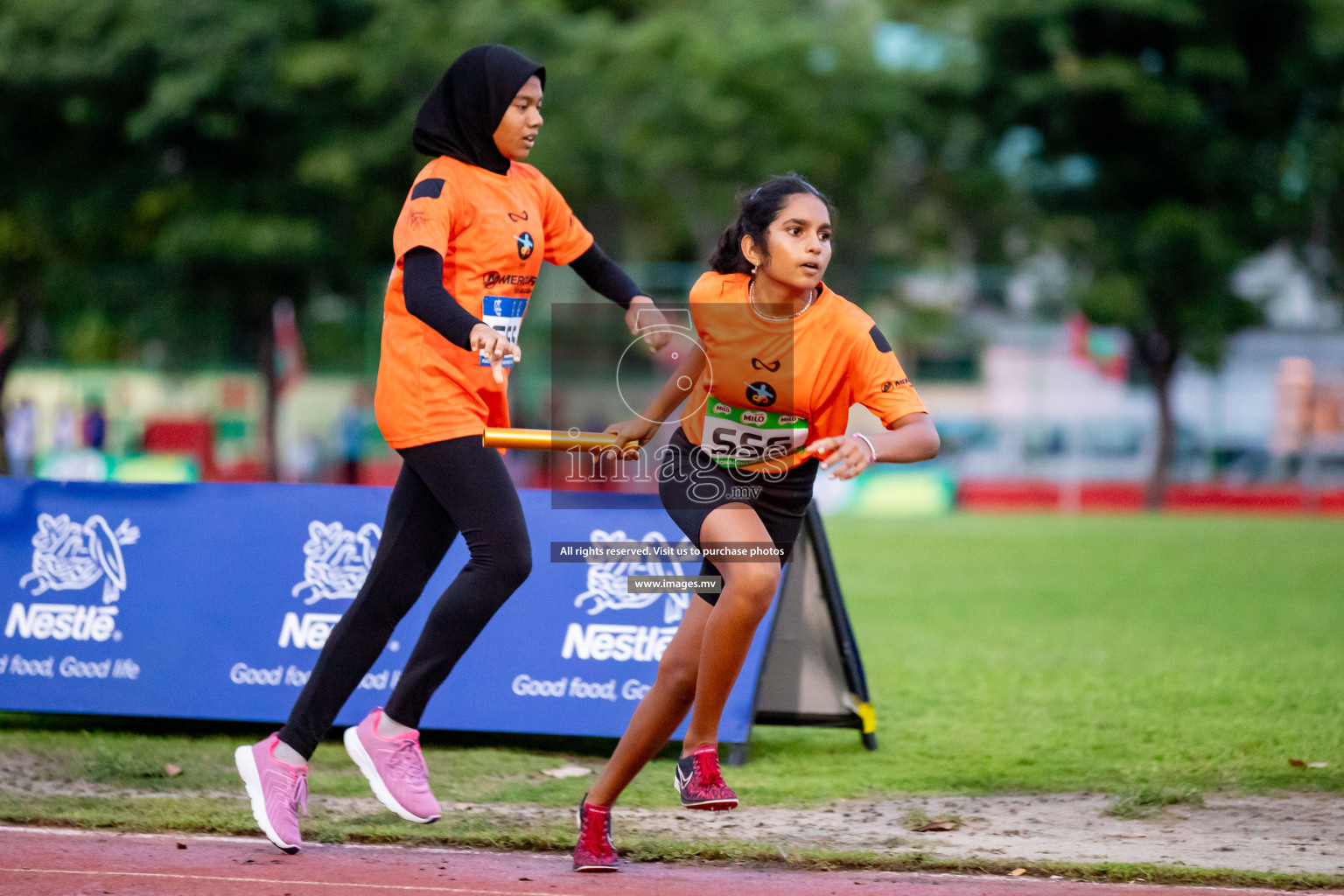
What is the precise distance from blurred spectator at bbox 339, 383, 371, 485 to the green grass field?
52.0ft

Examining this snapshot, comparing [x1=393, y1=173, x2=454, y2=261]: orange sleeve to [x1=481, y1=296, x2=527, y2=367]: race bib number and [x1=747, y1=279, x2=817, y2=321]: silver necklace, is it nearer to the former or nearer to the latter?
[x1=481, y1=296, x2=527, y2=367]: race bib number

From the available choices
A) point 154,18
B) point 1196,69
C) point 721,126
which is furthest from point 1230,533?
point 154,18

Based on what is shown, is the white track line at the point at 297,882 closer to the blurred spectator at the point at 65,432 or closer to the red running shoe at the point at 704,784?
the red running shoe at the point at 704,784

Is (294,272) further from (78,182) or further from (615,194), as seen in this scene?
(615,194)

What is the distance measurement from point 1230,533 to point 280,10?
16.4m

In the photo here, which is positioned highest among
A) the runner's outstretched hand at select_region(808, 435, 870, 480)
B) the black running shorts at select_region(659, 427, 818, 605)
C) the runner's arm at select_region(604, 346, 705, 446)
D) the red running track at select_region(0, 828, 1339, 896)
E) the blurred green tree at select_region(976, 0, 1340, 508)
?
the blurred green tree at select_region(976, 0, 1340, 508)

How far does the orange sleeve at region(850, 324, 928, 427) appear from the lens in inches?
152

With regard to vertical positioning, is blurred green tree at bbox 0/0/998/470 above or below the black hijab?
above

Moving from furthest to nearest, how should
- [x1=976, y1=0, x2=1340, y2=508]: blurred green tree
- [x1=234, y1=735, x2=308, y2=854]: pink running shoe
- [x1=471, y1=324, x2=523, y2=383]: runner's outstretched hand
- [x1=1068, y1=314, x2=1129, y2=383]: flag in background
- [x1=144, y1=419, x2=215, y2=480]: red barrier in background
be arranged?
[x1=144, y1=419, x2=215, y2=480]: red barrier in background < [x1=1068, y1=314, x2=1129, y2=383]: flag in background < [x1=976, y1=0, x2=1340, y2=508]: blurred green tree < [x1=234, y1=735, x2=308, y2=854]: pink running shoe < [x1=471, y1=324, x2=523, y2=383]: runner's outstretched hand

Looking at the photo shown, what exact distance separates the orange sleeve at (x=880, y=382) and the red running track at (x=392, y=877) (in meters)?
Result: 1.34

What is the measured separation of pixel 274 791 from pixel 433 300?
59.8 inches

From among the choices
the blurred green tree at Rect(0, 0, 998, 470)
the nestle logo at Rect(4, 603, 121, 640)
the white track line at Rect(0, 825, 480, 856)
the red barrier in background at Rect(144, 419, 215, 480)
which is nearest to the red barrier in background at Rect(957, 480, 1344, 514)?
the blurred green tree at Rect(0, 0, 998, 470)

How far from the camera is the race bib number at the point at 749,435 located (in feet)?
13.4

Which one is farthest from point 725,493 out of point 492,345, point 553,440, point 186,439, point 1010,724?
point 186,439
